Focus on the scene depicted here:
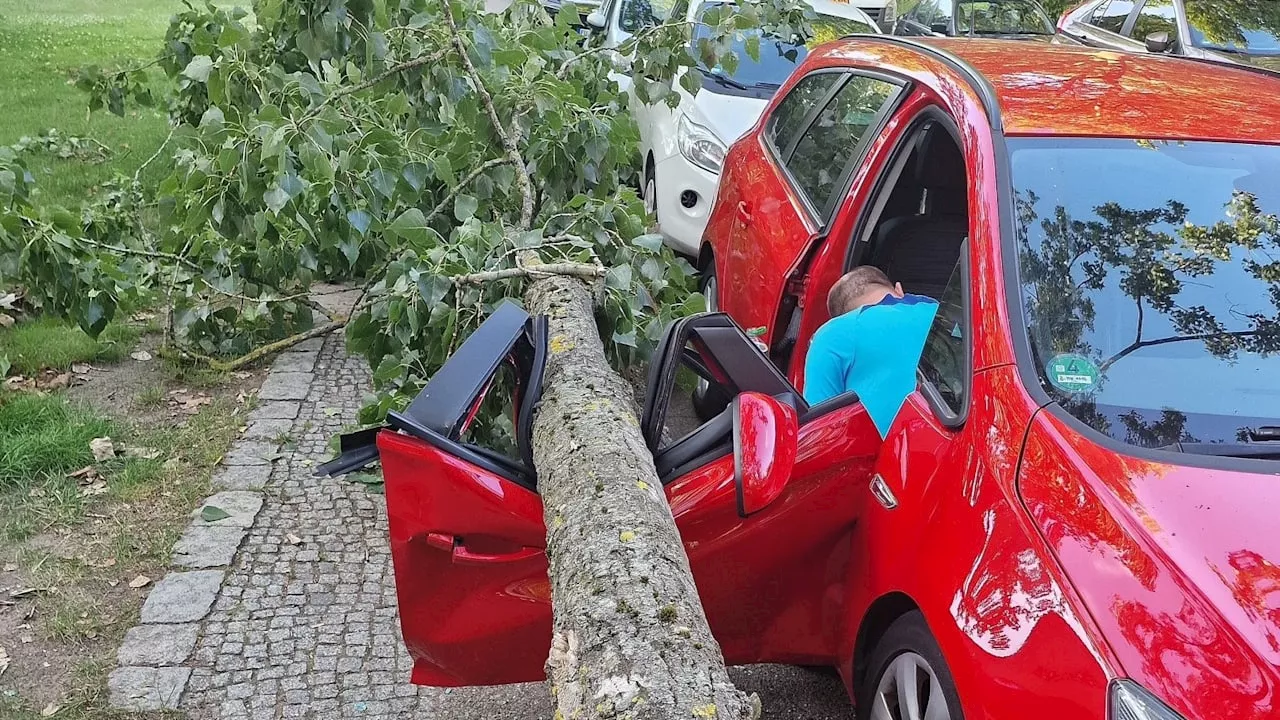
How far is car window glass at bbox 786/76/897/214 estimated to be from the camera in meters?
3.66

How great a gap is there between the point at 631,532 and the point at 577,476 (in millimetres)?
288

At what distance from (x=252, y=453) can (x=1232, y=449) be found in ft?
12.1

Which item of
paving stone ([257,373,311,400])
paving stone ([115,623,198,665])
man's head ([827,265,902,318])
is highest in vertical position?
man's head ([827,265,902,318])

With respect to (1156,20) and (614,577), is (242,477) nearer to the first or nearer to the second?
(614,577)

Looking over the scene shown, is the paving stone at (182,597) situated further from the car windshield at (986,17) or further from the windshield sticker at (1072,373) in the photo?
the car windshield at (986,17)

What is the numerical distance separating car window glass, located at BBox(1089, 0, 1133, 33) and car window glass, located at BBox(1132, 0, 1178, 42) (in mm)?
250

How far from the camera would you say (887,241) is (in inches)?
145

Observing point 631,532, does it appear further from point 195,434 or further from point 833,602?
point 195,434

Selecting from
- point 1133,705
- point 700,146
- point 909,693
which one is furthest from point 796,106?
point 1133,705

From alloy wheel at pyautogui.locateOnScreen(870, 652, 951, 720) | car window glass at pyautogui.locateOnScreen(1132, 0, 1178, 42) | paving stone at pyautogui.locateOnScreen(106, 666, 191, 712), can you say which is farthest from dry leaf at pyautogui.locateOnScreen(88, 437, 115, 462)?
car window glass at pyautogui.locateOnScreen(1132, 0, 1178, 42)

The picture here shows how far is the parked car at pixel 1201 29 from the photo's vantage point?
25.3ft

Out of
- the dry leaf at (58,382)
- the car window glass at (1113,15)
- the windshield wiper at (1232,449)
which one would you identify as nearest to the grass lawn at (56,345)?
the dry leaf at (58,382)

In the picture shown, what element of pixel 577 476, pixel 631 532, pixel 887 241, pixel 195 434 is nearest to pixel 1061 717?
pixel 631 532

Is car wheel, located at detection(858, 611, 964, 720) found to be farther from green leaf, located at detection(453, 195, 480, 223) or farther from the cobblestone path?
green leaf, located at detection(453, 195, 480, 223)
